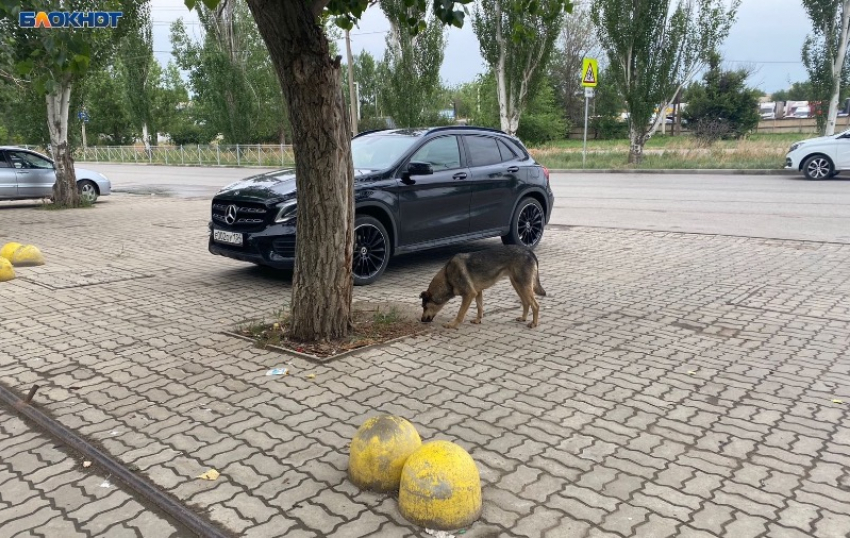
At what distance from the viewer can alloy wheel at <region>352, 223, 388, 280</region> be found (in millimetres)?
7344

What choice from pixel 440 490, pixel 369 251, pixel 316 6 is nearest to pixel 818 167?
pixel 369 251

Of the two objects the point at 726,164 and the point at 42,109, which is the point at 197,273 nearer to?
the point at 42,109

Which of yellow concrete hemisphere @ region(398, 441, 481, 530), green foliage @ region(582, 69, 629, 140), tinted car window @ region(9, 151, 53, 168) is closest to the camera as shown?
yellow concrete hemisphere @ region(398, 441, 481, 530)

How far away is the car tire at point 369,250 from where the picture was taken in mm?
7312

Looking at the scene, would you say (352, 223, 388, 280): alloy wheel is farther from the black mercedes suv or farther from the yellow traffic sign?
the yellow traffic sign

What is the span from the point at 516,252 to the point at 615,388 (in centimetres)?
187

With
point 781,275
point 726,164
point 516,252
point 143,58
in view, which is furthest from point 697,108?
point 516,252

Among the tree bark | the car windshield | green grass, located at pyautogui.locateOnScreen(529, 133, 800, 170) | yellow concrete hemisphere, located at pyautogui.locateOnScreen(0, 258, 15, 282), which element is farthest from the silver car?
green grass, located at pyautogui.locateOnScreen(529, 133, 800, 170)

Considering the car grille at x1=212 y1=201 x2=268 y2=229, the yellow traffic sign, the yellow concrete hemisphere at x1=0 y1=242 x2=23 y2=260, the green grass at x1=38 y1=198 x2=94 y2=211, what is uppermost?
the yellow traffic sign

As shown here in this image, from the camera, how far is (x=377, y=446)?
3.16 metres

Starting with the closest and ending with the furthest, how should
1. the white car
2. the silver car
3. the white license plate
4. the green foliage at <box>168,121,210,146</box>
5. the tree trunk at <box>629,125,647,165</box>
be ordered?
the white license plate → the silver car → the white car → the tree trunk at <box>629,125,647,165</box> → the green foliage at <box>168,121,210,146</box>

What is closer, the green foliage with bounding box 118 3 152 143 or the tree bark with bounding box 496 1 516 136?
the tree bark with bounding box 496 1 516 136

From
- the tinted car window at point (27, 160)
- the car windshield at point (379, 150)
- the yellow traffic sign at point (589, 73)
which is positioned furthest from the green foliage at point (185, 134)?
the car windshield at point (379, 150)

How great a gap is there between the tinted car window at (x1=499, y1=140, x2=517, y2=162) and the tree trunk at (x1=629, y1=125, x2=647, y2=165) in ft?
62.4
